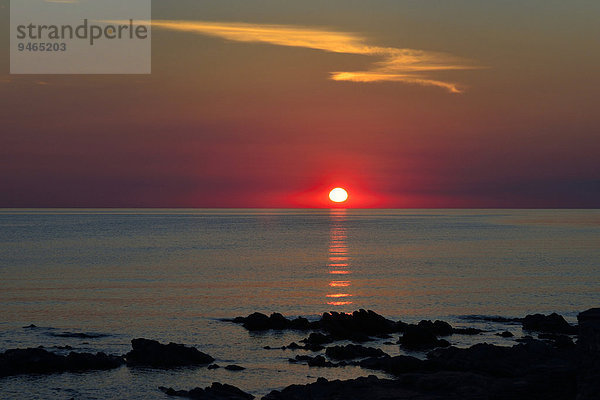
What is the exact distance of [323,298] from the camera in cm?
7531

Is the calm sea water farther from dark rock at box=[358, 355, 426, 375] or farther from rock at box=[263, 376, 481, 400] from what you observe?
rock at box=[263, 376, 481, 400]

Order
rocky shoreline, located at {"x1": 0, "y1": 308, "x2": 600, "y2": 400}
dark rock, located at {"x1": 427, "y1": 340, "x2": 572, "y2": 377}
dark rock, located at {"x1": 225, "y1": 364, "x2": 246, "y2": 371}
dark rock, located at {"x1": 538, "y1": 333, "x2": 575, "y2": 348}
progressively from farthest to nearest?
dark rock, located at {"x1": 538, "y1": 333, "x2": 575, "y2": 348}
dark rock, located at {"x1": 225, "y1": 364, "x2": 246, "y2": 371}
dark rock, located at {"x1": 427, "y1": 340, "x2": 572, "y2": 377}
rocky shoreline, located at {"x1": 0, "y1": 308, "x2": 600, "y2": 400}

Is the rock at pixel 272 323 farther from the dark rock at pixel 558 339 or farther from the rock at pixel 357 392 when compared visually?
the rock at pixel 357 392

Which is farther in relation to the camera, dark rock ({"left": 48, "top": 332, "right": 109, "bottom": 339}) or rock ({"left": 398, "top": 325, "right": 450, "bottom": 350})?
dark rock ({"left": 48, "top": 332, "right": 109, "bottom": 339})

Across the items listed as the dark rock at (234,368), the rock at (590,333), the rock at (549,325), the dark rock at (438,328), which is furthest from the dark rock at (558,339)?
the dark rock at (234,368)

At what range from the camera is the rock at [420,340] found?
49031 millimetres

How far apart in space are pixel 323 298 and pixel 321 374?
33.9 m

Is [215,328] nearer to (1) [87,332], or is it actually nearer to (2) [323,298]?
(1) [87,332]

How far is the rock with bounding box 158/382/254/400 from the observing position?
3544 centimetres

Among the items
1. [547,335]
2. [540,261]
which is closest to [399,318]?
[547,335]

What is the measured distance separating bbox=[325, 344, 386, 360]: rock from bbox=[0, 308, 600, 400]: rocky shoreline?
67 mm

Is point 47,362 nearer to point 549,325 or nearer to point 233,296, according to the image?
point 233,296

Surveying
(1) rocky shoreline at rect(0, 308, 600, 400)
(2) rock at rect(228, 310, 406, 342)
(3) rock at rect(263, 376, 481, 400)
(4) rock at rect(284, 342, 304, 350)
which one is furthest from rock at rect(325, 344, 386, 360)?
(3) rock at rect(263, 376, 481, 400)

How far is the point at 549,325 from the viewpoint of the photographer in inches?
2176
